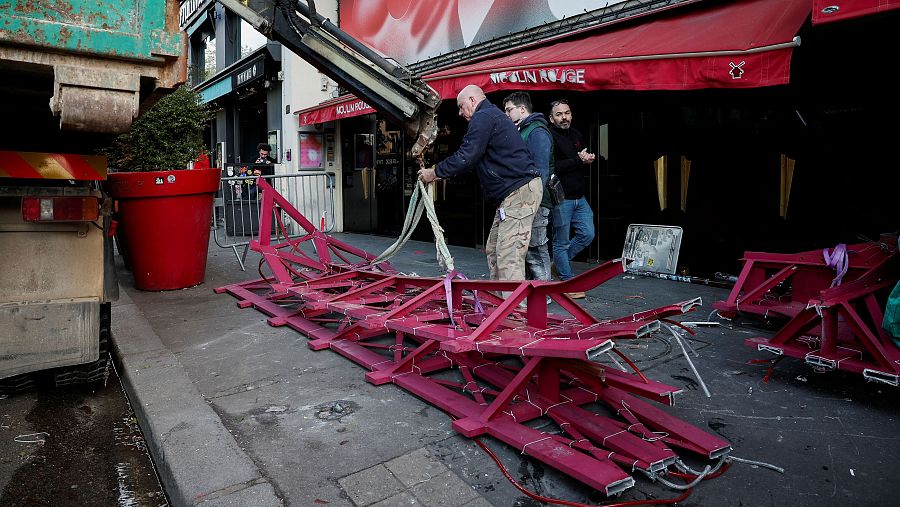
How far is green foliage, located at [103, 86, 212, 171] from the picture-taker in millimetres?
7328

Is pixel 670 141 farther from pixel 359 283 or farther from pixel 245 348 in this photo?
pixel 245 348

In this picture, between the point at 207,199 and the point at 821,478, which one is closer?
the point at 821,478

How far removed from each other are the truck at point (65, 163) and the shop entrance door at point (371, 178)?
7.66 meters

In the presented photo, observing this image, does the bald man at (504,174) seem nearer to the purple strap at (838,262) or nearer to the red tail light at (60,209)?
the purple strap at (838,262)

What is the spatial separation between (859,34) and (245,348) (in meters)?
5.78

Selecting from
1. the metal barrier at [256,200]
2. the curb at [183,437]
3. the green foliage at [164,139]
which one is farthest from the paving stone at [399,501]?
the metal barrier at [256,200]

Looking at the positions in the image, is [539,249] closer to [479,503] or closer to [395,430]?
[395,430]

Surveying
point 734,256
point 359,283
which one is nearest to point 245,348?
point 359,283

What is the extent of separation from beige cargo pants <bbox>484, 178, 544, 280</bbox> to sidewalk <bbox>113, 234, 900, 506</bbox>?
105 cm

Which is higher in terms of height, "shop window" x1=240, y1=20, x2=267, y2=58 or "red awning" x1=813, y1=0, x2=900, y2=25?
"shop window" x1=240, y1=20, x2=267, y2=58

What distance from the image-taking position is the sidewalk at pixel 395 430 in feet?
7.88

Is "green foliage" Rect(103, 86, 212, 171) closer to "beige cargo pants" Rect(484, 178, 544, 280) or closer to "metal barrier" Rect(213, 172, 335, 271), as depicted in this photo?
"metal barrier" Rect(213, 172, 335, 271)

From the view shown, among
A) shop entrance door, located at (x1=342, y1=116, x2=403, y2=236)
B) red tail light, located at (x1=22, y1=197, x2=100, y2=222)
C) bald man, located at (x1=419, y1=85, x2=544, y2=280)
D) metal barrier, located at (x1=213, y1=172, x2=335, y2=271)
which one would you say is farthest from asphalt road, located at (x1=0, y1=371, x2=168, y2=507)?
shop entrance door, located at (x1=342, y1=116, x2=403, y2=236)

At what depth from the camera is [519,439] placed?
2664mm
